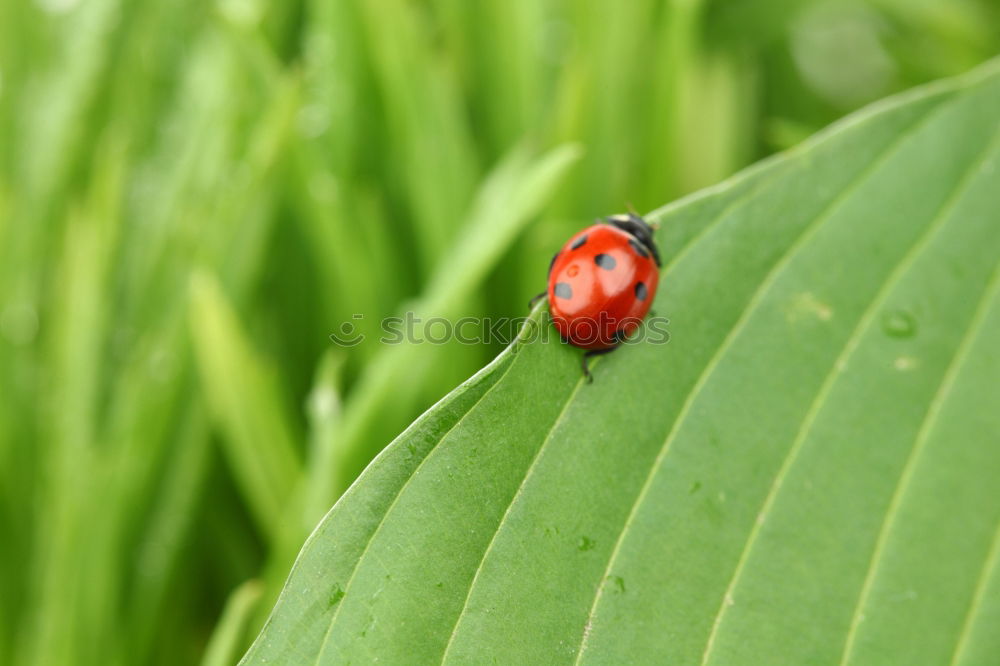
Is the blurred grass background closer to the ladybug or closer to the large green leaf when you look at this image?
the ladybug

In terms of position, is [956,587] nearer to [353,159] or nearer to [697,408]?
[697,408]

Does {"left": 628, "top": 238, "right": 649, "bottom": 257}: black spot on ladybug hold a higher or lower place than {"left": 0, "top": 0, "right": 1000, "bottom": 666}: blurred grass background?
lower

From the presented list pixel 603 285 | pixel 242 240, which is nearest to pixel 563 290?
pixel 603 285

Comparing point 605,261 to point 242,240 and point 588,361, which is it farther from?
point 242,240

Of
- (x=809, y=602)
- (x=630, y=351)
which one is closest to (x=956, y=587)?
(x=809, y=602)

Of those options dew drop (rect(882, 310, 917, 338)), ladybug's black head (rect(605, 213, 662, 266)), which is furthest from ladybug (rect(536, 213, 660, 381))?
dew drop (rect(882, 310, 917, 338))

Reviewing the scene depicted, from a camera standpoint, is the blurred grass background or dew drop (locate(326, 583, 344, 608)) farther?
the blurred grass background
